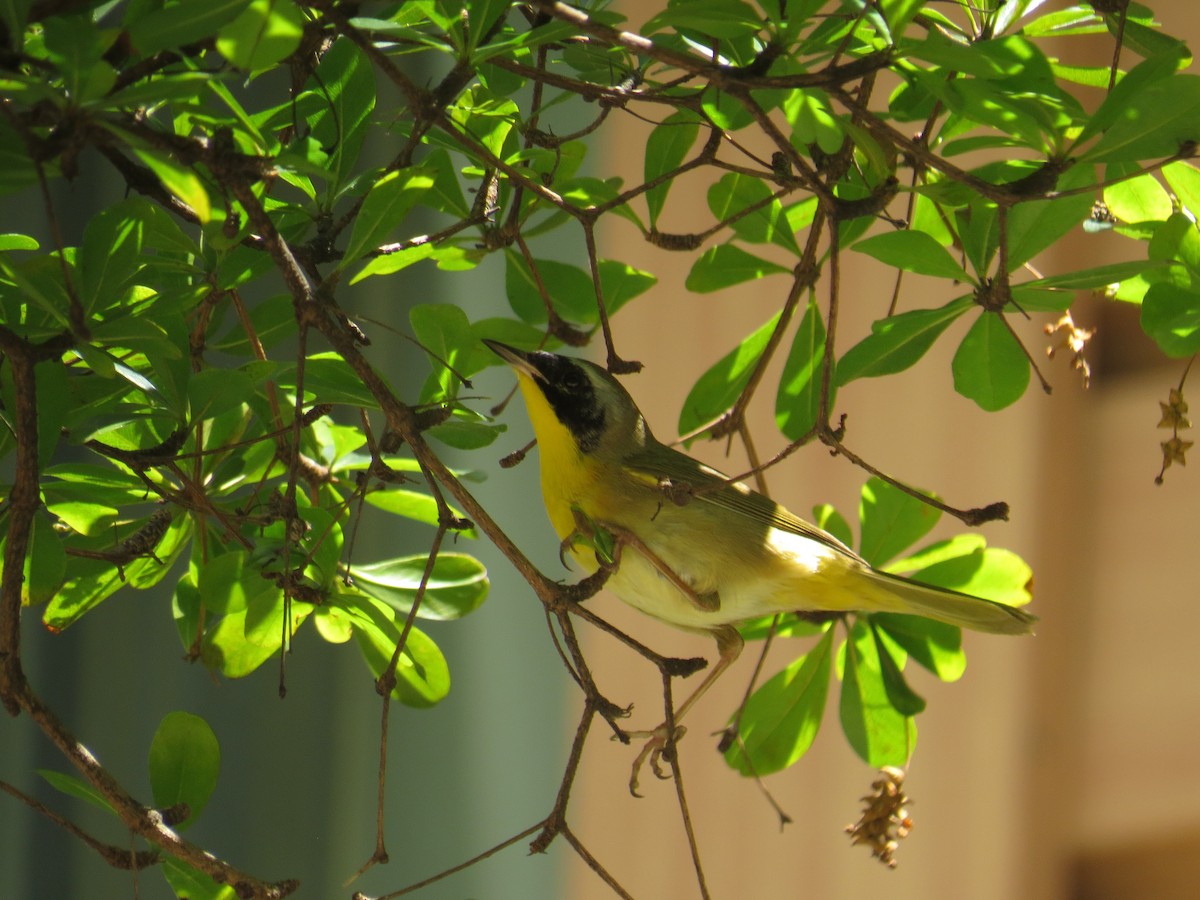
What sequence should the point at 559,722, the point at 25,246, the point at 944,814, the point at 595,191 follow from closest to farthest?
1. the point at 25,246
2. the point at 595,191
3. the point at 944,814
4. the point at 559,722

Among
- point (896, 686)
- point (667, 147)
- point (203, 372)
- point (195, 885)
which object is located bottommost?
point (195, 885)

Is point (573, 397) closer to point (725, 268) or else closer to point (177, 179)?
point (725, 268)

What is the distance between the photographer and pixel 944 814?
2297 mm

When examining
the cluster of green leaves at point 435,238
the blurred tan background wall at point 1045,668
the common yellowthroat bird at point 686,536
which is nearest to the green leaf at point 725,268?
the cluster of green leaves at point 435,238

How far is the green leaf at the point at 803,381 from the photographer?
110cm

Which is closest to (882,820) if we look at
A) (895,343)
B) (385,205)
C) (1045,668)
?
(895,343)

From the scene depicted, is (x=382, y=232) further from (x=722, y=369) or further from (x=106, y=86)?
(x=722, y=369)

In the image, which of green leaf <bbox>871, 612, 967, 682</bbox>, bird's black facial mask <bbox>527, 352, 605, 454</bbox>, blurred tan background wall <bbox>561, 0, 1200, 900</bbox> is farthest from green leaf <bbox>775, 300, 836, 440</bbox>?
blurred tan background wall <bbox>561, 0, 1200, 900</bbox>

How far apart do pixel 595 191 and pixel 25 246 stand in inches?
17.4

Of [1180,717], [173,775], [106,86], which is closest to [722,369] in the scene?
[173,775]

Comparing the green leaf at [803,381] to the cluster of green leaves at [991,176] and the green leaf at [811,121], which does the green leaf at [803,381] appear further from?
the green leaf at [811,121]

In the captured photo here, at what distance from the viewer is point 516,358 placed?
4.24ft

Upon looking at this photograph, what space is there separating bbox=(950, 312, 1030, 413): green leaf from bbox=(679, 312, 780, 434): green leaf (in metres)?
0.23

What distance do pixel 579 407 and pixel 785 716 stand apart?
1.57 ft
